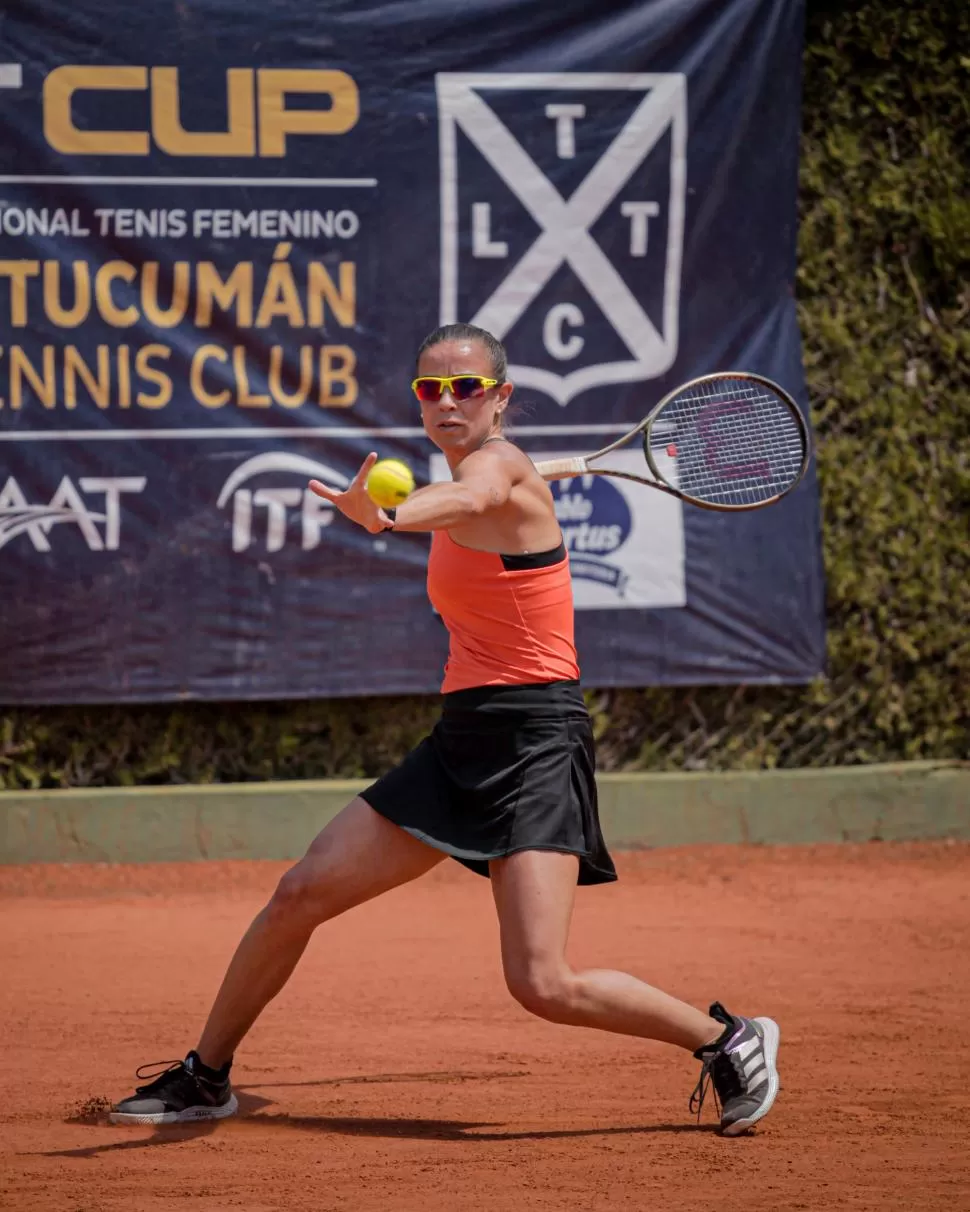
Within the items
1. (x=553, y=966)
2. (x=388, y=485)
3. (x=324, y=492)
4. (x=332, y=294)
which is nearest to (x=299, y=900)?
(x=553, y=966)

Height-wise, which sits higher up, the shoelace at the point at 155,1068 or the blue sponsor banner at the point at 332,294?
the blue sponsor banner at the point at 332,294

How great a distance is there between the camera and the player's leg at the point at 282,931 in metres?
3.42

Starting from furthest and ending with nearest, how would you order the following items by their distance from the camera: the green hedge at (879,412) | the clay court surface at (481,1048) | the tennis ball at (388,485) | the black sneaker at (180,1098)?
the green hedge at (879,412)
the black sneaker at (180,1098)
the clay court surface at (481,1048)
the tennis ball at (388,485)

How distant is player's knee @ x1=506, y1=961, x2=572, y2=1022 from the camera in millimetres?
3256

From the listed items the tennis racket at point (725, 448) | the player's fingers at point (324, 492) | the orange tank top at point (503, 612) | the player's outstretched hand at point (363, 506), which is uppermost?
the tennis racket at point (725, 448)

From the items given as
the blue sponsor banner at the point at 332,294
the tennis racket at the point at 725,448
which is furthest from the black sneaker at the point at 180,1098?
the blue sponsor banner at the point at 332,294

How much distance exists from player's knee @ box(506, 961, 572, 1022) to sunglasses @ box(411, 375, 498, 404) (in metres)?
1.17

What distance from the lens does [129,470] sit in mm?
6270

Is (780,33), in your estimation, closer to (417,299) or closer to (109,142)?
(417,299)

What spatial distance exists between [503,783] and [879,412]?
Answer: 4136 mm

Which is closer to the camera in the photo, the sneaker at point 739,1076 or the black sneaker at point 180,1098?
the sneaker at point 739,1076

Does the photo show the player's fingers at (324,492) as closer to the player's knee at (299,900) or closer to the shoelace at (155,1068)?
the player's knee at (299,900)

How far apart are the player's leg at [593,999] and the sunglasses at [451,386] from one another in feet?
3.13

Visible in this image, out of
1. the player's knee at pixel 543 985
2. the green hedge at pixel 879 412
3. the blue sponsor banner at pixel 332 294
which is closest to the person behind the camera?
the player's knee at pixel 543 985
